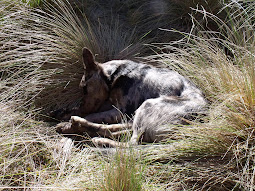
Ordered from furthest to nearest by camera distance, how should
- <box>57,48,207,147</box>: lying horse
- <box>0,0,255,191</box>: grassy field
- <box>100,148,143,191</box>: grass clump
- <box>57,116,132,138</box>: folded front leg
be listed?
<box>57,116,132,138</box>: folded front leg
<box>57,48,207,147</box>: lying horse
<box>0,0,255,191</box>: grassy field
<box>100,148,143,191</box>: grass clump

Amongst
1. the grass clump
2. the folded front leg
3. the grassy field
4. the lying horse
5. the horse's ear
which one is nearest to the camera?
the grass clump

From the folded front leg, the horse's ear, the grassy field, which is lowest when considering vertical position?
the folded front leg

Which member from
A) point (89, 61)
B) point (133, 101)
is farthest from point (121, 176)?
point (89, 61)

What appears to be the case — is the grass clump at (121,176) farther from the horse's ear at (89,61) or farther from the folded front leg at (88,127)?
the horse's ear at (89,61)

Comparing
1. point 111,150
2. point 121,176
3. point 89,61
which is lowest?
point 111,150

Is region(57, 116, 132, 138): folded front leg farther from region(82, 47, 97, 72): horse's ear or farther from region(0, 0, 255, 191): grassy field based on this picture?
region(82, 47, 97, 72): horse's ear

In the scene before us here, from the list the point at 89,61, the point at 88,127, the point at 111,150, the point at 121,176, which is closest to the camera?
the point at 121,176

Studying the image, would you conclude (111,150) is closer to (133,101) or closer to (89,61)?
(133,101)

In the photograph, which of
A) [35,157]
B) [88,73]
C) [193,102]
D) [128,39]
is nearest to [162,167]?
[193,102]

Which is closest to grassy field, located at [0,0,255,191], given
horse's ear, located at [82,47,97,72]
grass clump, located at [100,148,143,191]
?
grass clump, located at [100,148,143,191]

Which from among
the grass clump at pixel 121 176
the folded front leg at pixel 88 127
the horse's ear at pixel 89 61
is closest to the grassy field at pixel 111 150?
the grass clump at pixel 121 176

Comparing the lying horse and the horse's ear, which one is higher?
the horse's ear

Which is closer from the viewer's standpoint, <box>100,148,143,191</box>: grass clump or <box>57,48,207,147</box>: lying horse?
<box>100,148,143,191</box>: grass clump

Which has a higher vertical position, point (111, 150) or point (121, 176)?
point (121, 176)
